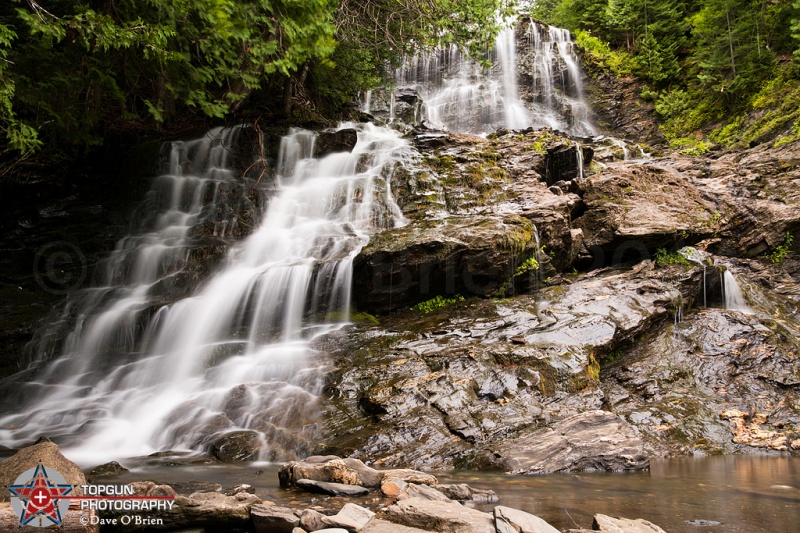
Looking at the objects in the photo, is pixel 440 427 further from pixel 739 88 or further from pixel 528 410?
pixel 739 88

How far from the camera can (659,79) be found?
20.5 meters

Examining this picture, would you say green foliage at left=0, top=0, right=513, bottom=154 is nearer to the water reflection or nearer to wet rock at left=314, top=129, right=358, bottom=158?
wet rock at left=314, top=129, right=358, bottom=158

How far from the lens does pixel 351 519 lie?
2.81 m

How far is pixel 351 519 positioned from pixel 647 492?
2646 mm

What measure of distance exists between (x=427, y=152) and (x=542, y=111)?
9.99 m

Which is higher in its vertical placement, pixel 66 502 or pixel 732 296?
pixel 732 296

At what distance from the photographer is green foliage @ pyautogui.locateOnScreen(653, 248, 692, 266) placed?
375 inches

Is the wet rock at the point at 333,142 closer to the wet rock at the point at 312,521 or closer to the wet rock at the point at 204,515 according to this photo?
the wet rock at the point at 204,515

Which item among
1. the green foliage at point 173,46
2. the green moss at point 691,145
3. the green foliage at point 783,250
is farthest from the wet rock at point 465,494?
the green moss at point 691,145

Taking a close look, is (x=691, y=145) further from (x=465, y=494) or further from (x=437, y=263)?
(x=465, y=494)

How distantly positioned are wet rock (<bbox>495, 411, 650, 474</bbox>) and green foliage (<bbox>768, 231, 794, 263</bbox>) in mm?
8155

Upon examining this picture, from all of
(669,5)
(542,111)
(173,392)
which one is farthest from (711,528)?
(669,5)
